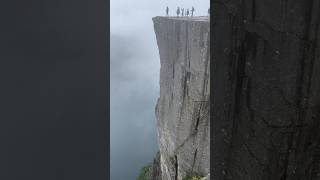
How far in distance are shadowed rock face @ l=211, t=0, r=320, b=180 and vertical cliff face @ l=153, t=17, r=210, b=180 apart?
21.9ft

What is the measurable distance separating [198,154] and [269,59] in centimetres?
824

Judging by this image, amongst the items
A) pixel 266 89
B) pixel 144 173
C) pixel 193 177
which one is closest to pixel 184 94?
pixel 193 177

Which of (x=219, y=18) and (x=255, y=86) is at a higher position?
(x=219, y=18)

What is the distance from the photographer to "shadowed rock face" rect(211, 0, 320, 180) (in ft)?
3.77

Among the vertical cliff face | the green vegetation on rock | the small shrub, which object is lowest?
the green vegetation on rock

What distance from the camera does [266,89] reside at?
1.19 meters

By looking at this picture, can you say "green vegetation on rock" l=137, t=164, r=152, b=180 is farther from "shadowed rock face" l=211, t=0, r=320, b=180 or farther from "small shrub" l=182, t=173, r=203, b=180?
"shadowed rock face" l=211, t=0, r=320, b=180

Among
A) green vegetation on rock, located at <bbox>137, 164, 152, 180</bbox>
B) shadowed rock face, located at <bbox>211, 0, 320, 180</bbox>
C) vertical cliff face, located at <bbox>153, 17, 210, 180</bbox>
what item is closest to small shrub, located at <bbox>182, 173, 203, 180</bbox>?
vertical cliff face, located at <bbox>153, 17, 210, 180</bbox>

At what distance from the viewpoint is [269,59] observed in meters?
1.17

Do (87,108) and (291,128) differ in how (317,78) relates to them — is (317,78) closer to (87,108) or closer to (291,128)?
(291,128)

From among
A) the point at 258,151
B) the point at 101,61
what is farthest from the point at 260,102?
the point at 101,61

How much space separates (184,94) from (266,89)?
877 cm

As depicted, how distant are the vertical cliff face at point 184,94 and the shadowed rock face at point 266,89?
6669 millimetres

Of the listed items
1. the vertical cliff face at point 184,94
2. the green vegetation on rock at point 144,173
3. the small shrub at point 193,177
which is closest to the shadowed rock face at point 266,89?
the vertical cliff face at point 184,94
